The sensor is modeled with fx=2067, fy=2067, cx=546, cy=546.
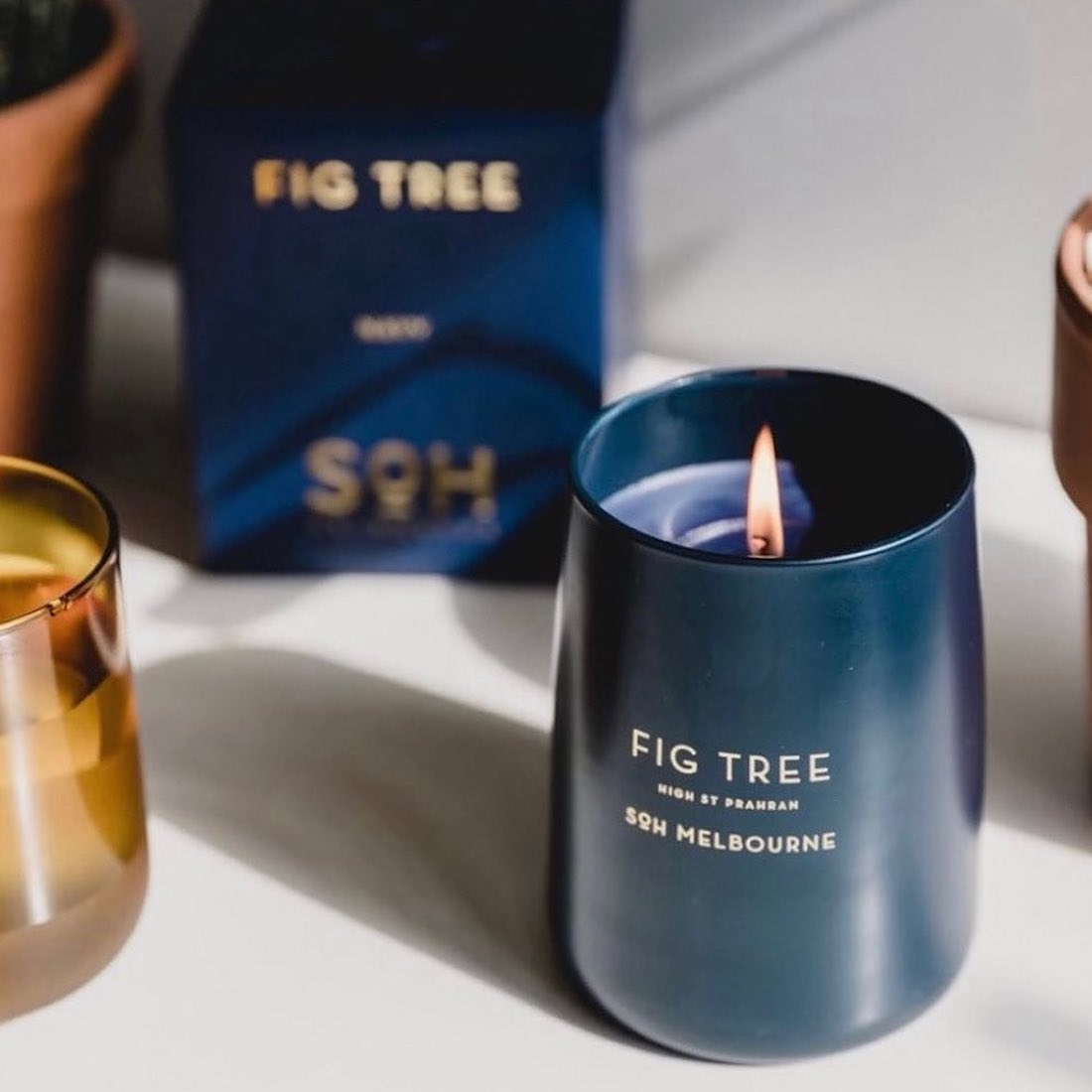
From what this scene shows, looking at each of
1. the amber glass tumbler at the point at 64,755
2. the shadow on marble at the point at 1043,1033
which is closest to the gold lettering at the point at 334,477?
the amber glass tumbler at the point at 64,755

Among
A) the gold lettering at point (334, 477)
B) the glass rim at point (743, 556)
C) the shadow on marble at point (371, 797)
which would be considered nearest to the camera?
the glass rim at point (743, 556)

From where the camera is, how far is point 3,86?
618 mm

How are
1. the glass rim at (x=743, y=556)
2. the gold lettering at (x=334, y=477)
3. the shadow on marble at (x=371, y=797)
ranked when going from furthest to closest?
the gold lettering at (x=334, y=477), the shadow on marble at (x=371, y=797), the glass rim at (x=743, y=556)

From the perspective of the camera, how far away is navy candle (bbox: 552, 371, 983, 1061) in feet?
1.31

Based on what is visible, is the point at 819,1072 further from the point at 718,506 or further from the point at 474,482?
the point at 474,482

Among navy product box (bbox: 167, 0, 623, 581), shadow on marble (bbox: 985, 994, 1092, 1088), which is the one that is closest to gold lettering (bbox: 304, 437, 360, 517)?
navy product box (bbox: 167, 0, 623, 581)

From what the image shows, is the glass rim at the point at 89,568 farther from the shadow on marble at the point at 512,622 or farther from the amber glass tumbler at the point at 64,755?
the shadow on marble at the point at 512,622

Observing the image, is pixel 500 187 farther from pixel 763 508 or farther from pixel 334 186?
pixel 763 508

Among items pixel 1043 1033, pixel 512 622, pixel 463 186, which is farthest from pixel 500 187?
pixel 1043 1033

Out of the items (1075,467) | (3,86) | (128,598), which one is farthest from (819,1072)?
(3,86)

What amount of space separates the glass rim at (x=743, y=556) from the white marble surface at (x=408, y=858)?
121 millimetres

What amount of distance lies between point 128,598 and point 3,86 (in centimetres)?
16

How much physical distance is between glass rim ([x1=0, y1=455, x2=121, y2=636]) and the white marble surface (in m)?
0.09

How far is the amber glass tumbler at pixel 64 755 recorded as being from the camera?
0.44 meters
